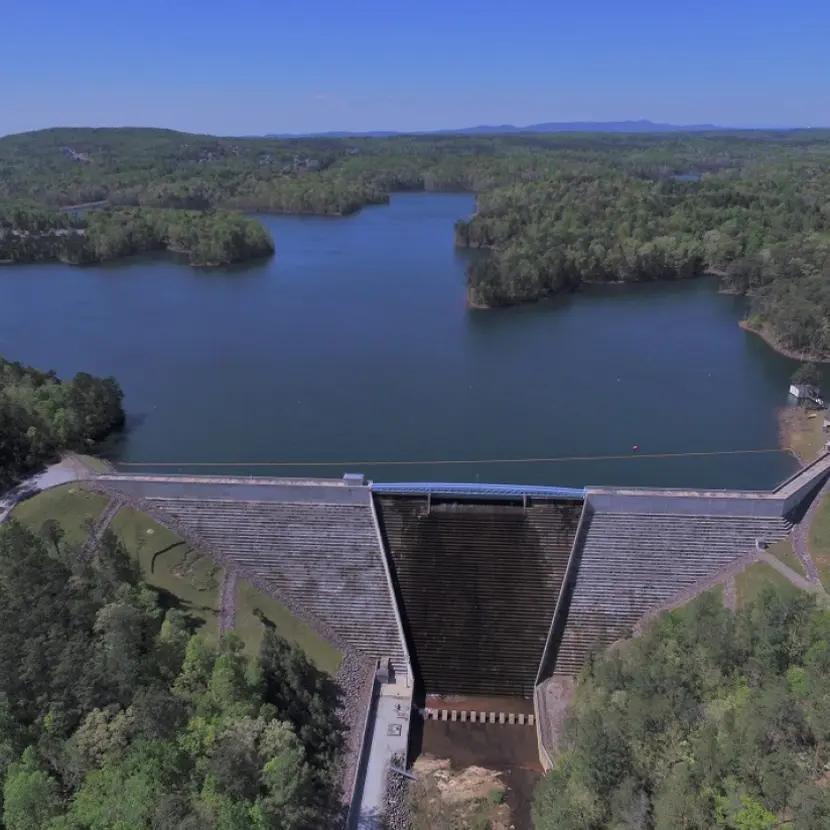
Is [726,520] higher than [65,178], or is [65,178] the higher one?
[65,178]

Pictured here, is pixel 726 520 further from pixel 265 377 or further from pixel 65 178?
pixel 65 178

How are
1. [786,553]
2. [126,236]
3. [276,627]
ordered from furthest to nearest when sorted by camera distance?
[126,236] < [786,553] < [276,627]

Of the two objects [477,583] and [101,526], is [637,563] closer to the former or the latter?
[477,583]

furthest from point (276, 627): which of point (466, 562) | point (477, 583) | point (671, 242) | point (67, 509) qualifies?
point (671, 242)

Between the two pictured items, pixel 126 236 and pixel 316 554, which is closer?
pixel 316 554

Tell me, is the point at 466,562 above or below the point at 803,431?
above

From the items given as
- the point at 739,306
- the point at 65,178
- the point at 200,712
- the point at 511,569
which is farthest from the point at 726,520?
the point at 65,178

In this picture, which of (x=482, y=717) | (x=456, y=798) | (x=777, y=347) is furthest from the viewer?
(x=777, y=347)

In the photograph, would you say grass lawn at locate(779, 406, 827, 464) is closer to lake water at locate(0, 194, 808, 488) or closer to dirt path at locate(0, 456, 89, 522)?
lake water at locate(0, 194, 808, 488)
